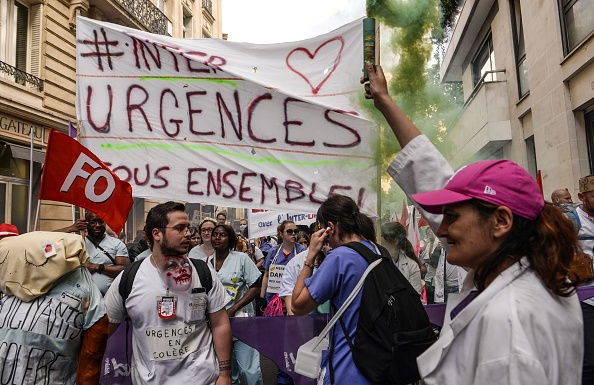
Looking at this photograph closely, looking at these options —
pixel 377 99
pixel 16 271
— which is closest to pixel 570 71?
pixel 377 99

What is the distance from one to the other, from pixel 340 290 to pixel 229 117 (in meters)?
2.17

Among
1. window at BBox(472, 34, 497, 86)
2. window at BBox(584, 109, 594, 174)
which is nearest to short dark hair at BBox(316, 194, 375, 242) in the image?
window at BBox(584, 109, 594, 174)

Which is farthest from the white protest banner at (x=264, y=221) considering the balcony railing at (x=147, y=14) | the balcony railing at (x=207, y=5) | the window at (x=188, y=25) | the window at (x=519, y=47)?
the balcony railing at (x=207, y=5)

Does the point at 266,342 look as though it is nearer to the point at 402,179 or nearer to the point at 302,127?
the point at 302,127

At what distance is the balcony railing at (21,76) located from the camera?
11.9 meters

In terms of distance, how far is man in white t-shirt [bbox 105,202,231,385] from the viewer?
283 cm

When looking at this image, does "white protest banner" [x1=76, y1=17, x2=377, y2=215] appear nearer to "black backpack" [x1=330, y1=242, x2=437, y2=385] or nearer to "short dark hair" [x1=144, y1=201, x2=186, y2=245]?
"short dark hair" [x1=144, y1=201, x2=186, y2=245]

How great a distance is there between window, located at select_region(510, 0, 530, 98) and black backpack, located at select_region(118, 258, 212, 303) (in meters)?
11.1

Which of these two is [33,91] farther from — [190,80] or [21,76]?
[190,80]

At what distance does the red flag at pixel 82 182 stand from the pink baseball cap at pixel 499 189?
3.19m

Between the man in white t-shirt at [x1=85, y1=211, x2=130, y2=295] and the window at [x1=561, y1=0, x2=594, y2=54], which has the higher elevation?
the window at [x1=561, y1=0, x2=594, y2=54]

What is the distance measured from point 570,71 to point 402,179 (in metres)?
8.58

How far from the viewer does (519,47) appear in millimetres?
12305

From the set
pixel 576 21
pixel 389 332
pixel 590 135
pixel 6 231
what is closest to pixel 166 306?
pixel 389 332
